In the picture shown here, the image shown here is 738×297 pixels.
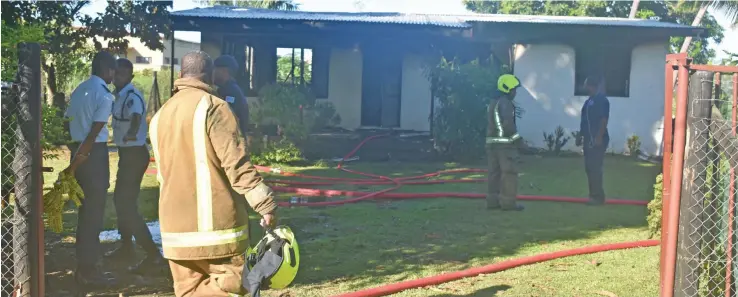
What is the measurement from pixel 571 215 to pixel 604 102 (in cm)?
158

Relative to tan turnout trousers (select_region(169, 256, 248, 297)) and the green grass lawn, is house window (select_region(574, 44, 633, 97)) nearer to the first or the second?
the green grass lawn

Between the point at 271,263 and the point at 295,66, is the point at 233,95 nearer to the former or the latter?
the point at 271,263

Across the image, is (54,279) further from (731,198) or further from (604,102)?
(604,102)

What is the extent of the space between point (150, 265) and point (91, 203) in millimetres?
890

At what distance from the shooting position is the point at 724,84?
16.7 ft

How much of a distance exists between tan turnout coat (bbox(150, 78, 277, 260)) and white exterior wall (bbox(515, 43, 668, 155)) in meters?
14.9

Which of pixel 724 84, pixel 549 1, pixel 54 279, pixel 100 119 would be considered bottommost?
pixel 54 279

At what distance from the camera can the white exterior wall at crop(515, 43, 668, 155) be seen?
18297 mm


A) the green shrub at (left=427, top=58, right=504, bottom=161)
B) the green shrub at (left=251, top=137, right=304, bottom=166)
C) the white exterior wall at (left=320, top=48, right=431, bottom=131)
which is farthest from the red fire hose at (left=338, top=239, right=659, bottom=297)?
the white exterior wall at (left=320, top=48, right=431, bottom=131)

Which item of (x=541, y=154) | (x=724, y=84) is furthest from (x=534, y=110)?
(x=724, y=84)

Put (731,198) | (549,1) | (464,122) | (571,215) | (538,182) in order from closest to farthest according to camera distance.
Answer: (731,198) → (571,215) → (538,182) → (464,122) → (549,1)

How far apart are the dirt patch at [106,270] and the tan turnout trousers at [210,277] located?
1699 mm

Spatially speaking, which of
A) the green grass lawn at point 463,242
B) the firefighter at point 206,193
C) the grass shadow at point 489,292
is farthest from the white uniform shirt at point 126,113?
the grass shadow at point 489,292

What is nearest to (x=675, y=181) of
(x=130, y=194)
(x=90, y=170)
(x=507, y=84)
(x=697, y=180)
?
(x=697, y=180)
